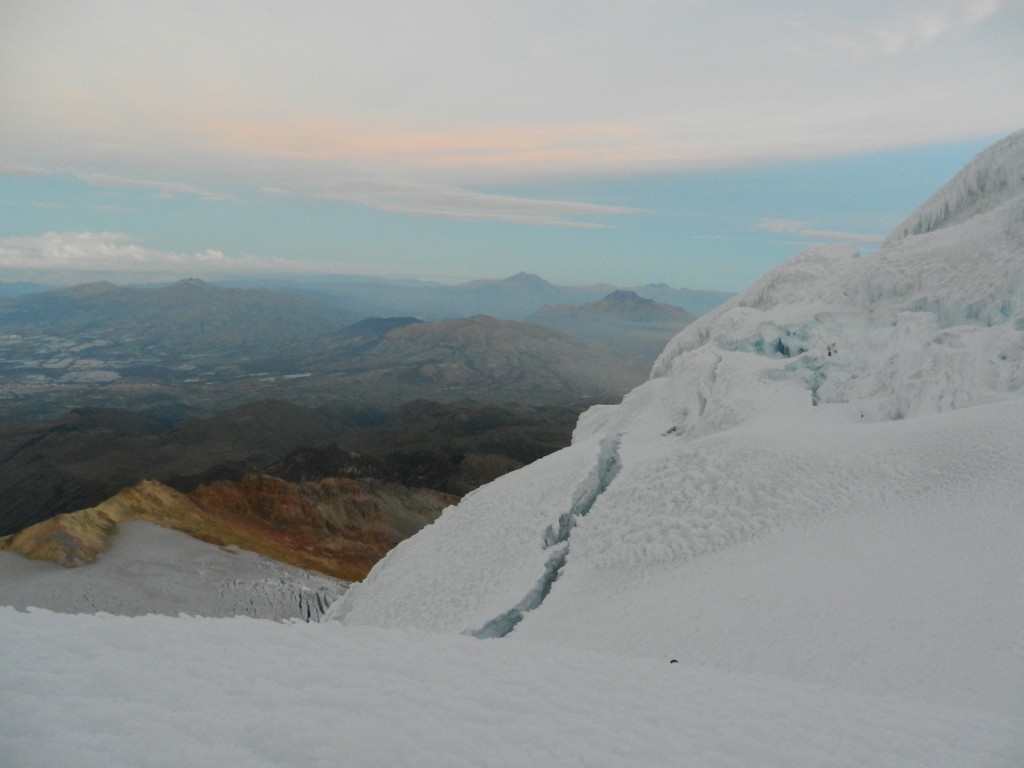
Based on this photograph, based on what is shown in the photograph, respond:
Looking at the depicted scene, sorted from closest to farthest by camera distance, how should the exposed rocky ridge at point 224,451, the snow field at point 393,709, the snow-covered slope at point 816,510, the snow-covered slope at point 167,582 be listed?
the snow field at point 393,709 < the snow-covered slope at point 816,510 < the snow-covered slope at point 167,582 < the exposed rocky ridge at point 224,451

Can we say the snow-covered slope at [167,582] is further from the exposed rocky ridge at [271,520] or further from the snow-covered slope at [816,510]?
the snow-covered slope at [816,510]

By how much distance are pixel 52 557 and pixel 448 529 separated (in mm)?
32391

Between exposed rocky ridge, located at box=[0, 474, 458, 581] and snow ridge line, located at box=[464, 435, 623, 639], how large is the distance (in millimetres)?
36736

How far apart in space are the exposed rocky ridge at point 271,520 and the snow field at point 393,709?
137 ft

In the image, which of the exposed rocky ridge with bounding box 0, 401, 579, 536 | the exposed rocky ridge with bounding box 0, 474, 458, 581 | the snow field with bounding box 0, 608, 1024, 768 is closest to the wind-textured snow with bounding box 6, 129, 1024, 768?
the snow field with bounding box 0, 608, 1024, 768

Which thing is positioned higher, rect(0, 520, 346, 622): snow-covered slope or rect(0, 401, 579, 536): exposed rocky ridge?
rect(0, 520, 346, 622): snow-covered slope

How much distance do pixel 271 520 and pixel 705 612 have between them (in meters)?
69.7

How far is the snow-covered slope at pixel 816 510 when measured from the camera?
38.3 ft

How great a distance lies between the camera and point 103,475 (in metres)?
126

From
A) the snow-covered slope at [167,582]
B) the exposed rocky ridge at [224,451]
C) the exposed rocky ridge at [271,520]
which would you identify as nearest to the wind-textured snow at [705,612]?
the snow-covered slope at [167,582]

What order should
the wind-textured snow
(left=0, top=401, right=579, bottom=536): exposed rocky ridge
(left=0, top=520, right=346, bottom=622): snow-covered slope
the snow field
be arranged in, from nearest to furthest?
the snow field → the wind-textured snow → (left=0, top=520, right=346, bottom=622): snow-covered slope → (left=0, top=401, right=579, bottom=536): exposed rocky ridge

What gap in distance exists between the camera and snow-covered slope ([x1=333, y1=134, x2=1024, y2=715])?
38.3 ft

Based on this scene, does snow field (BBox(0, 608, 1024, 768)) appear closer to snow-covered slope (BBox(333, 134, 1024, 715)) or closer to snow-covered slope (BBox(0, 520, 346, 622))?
snow-covered slope (BBox(333, 134, 1024, 715))

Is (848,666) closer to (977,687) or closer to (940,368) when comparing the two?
(977,687)
